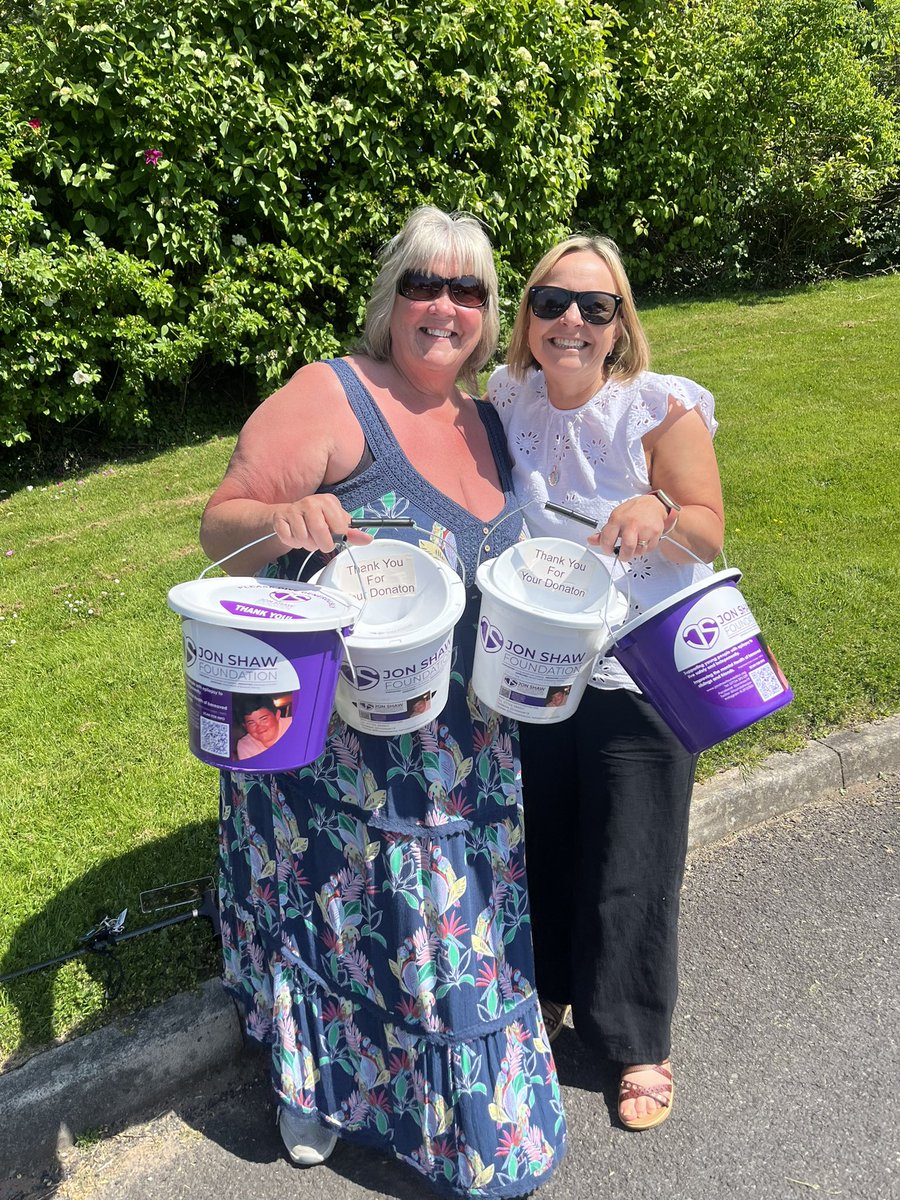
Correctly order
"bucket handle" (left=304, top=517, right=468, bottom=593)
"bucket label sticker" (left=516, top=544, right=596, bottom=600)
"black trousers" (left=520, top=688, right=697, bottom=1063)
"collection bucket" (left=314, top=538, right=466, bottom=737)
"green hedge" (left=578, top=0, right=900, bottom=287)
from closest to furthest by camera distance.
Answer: "collection bucket" (left=314, top=538, right=466, bottom=737) < "bucket handle" (left=304, top=517, right=468, bottom=593) < "bucket label sticker" (left=516, top=544, right=596, bottom=600) < "black trousers" (left=520, top=688, right=697, bottom=1063) < "green hedge" (left=578, top=0, right=900, bottom=287)

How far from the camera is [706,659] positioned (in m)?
1.69

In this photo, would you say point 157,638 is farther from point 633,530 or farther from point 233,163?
point 233,163

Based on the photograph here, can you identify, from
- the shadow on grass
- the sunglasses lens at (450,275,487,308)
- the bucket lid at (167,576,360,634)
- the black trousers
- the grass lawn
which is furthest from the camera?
the grass lawn

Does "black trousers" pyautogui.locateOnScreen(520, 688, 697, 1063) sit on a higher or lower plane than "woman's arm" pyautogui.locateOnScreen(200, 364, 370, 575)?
lower

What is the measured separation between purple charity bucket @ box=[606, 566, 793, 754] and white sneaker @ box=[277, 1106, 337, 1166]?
50.3 inches

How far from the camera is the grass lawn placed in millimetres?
2617

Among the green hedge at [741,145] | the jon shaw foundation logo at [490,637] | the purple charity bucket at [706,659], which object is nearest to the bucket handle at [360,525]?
the jon shaw foundation logo at [490,637]

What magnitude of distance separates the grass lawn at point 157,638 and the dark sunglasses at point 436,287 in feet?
5.97

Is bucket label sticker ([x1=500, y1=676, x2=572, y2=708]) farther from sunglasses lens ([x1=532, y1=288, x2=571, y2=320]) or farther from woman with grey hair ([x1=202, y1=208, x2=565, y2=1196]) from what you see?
sunglasses lens ([x1=532, y1=288, x2=571, y2=320])

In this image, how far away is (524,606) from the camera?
5.38 ft

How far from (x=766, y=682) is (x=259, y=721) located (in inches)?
37.2

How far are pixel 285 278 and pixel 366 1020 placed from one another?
6.32 metres

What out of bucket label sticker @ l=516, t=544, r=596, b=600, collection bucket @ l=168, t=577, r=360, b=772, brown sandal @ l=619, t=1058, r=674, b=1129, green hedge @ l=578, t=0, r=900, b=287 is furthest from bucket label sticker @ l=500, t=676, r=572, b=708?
green hedge @ l=578, t=0, r=900, b=287

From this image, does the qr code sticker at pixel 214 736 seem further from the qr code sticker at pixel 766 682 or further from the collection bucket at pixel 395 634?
the qr code sticker at pixel 766 682
